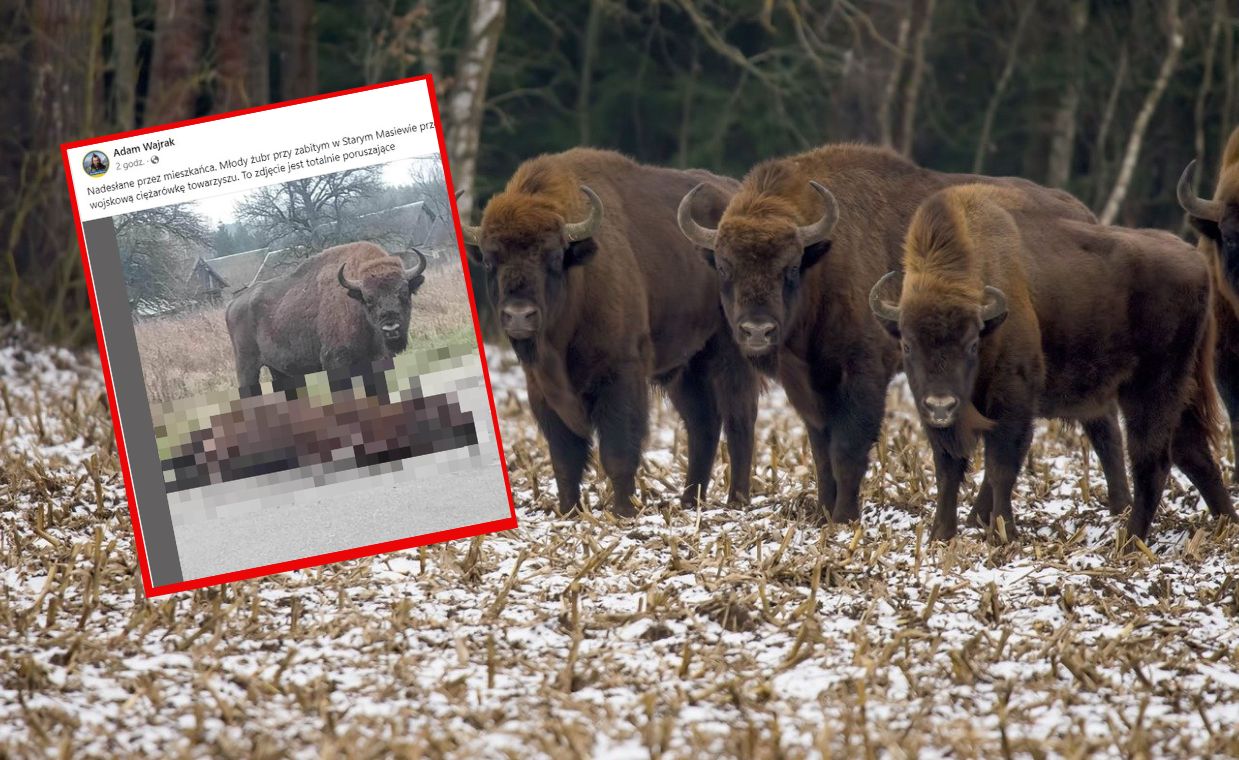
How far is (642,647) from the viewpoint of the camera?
559 centimetres

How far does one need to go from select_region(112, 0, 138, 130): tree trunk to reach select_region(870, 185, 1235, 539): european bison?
1034cm

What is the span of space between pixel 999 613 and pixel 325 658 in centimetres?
265

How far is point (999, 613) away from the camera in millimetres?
5973

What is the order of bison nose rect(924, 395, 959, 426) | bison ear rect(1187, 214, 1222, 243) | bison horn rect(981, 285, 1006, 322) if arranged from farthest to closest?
bison ear rect(1187, 214, 1222, 243)
bison horn rect(981, 285, 1006, 322)
bison nose rect(924, 395, 959, 426)

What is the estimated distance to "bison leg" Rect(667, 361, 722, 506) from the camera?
9.25 meters

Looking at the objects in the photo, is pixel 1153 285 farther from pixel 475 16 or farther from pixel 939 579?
pixel 475 16

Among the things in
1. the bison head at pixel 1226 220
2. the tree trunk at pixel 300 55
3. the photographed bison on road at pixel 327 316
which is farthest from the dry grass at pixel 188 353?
the tree trunk at pixel 300 55

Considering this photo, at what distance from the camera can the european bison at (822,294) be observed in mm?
7836

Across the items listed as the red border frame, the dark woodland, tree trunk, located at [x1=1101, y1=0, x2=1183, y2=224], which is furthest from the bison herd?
tree trunk, located at [x1=1101, y1=0, x2=1183, y2=224]

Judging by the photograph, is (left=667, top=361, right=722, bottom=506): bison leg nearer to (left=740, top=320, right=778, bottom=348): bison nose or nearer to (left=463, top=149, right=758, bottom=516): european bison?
(left=463, top=149, right=758, bottom=516): european bison

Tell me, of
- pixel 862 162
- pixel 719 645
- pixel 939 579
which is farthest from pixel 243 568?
pixel 862 162

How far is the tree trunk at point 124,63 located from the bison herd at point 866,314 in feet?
26.4

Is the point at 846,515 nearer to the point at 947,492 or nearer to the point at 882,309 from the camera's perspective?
the point at 947,492

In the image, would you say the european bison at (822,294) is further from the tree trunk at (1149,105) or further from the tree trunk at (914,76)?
the tree trunk at (1149,105)
